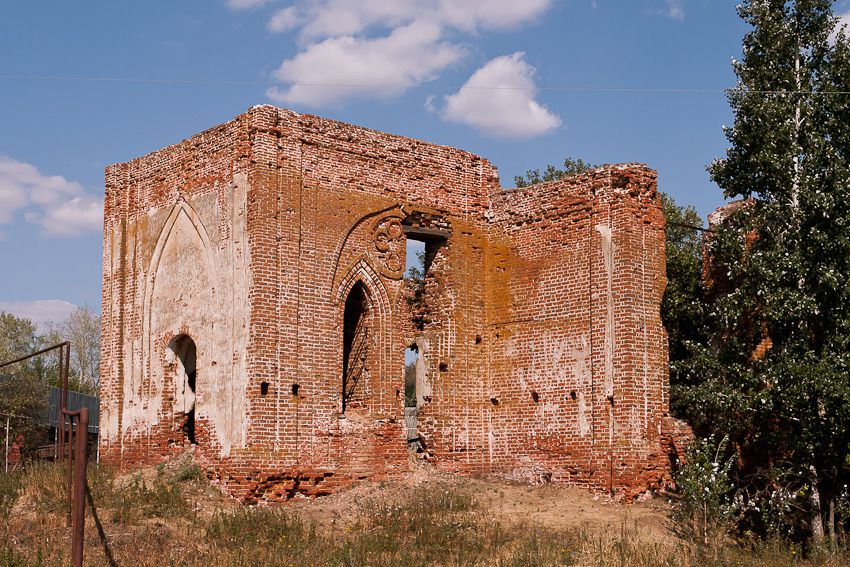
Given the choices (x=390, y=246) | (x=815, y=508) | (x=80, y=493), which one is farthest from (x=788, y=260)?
(x=80, y=493)

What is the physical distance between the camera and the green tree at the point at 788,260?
13.4 metres

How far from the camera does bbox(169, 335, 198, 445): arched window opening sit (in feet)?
55.6

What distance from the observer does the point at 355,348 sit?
17000mm

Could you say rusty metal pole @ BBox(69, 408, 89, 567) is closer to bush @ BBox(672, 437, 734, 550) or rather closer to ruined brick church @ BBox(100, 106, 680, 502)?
ruined brick church @ BBox(100, 106, 680, 502)

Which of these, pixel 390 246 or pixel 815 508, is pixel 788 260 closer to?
pixel 815 508

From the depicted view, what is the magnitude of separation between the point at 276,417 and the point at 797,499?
7365 mm

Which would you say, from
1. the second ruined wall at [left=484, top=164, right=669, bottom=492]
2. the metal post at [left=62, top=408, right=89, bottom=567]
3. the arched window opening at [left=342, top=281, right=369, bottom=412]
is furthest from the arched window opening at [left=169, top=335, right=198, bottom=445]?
the metal post at [left=62, top=408, right=89, bottom=567]

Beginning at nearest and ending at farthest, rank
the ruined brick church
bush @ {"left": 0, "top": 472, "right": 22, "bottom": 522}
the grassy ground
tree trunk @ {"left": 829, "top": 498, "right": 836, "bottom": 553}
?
the grassy ground → tree trunk @ {"left": 829, "top": 498, "right": 836, "bottom": 553} → bush @ {"left": 0, "top": 472, "right": 22, "bottom": 522} → the ruined brick church

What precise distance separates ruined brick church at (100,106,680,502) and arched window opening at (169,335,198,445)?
4cm

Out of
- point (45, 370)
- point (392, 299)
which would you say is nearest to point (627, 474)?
point (392, 299)

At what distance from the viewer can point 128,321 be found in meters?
17.8

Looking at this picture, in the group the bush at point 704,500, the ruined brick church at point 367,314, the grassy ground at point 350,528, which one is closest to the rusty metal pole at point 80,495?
the grassy ground at point 350,528

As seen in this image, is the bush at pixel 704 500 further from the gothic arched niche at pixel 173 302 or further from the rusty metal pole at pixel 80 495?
the rusty metal pole at pixel 80 495

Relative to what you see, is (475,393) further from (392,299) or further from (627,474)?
(627,474)
